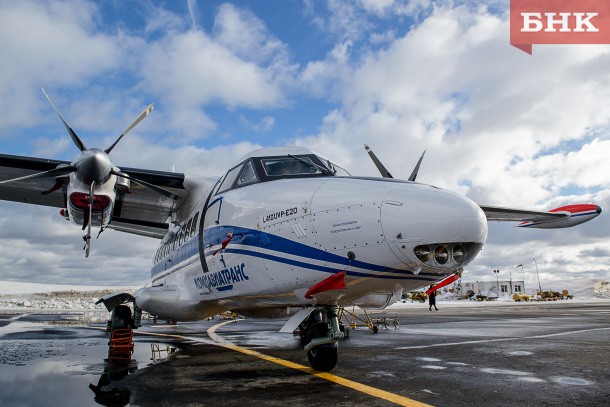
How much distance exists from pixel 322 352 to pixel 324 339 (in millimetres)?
300

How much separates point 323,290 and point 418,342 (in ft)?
20.4

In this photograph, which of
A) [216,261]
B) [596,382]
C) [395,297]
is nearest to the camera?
[596,382]

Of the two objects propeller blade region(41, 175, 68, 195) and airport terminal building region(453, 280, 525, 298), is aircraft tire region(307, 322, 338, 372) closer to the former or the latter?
propeller blade region(41, 175, 68, 195)

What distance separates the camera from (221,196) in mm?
8961

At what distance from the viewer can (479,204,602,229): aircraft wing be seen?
624 inches

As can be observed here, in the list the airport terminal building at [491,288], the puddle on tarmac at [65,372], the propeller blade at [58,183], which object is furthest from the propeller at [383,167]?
the airport terminal building at [491,288]

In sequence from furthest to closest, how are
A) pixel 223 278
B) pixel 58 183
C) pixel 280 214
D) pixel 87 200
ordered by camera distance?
pixel 58 183 < pixel 87 200 < pixel 223 278 < pixel 280 214

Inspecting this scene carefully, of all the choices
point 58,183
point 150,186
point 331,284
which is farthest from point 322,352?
point 58,183

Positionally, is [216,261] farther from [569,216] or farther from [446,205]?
[569,216]

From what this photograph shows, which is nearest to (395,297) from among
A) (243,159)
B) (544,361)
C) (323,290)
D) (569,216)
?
(323,290)

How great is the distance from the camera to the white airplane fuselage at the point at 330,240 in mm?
5391

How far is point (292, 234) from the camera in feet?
21.6

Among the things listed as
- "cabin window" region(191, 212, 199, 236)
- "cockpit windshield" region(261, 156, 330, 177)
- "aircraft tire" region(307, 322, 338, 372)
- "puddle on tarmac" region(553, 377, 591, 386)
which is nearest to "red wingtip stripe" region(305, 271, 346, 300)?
"aircraft tire" region(307, 322, 338, 372)

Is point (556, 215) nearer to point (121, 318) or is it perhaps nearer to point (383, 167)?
point (383, 167)
